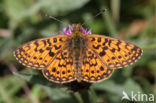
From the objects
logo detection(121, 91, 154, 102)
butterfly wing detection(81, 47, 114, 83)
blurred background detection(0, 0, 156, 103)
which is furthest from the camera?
blurred background detection(0, 0, 156, 103)

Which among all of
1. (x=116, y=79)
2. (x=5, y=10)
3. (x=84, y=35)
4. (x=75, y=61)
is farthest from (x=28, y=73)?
(x=5, y=10)

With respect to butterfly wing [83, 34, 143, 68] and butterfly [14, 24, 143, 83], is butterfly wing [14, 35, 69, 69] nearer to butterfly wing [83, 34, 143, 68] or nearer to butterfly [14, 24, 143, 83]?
butterfly [14, 24, 143, 83]

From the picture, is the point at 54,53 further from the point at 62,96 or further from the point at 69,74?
the point at 62,96

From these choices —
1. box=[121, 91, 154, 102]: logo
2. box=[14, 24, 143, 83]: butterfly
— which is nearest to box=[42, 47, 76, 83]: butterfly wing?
box=[14, 24, 143, 83]: butterfly

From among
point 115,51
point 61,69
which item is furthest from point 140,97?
point 61,69

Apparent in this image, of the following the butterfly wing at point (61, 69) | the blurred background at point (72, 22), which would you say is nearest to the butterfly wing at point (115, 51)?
the butterfly wing at point (61, 69)

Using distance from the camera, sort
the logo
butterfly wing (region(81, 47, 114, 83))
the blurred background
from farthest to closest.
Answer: the blurred background → the logo → butterfly wing (region(81, 47, 114, 83))

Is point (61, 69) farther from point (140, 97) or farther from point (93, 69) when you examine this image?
point (140, 97)

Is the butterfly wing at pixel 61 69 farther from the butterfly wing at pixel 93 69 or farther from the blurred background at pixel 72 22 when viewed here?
the blurred background at pixel 72 22
